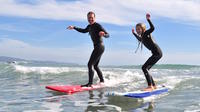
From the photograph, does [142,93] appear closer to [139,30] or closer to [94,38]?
[139,30]

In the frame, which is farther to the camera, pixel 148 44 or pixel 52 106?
pixel 148 44

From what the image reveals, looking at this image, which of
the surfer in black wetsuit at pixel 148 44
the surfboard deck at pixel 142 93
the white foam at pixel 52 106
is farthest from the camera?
the surfer in black wetsuit at pixel 148 44

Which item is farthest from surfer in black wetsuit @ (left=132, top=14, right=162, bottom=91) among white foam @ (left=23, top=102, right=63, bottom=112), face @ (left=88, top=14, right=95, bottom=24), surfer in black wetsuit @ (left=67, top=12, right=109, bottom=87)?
white foam @ (left=23, top=102, right=63, bottom=112)

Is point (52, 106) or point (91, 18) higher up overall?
point (91, 18)

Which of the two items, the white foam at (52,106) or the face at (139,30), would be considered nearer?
the white foam at (52,106)

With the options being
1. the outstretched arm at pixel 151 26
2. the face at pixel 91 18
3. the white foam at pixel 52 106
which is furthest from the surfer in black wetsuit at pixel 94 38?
the white foam at pixel 52 106

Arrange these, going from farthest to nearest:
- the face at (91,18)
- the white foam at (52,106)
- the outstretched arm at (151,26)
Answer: the face at (91,18)
the outstretched arm at (151,26)
the white foam at (52,106)

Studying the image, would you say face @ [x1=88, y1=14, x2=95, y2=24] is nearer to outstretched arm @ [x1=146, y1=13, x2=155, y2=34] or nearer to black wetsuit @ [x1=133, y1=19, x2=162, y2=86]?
black wetsuit @ [x1=133, y1=19, x2=162, y2=86]

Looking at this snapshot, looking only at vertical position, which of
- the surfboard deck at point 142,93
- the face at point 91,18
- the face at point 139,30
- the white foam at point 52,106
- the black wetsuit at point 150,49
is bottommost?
the white foam at point 52,106

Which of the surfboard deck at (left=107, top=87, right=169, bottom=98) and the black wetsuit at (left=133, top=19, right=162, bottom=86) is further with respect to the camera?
the black wetsuit at (left=133, top=19, right=162, bottom=86)

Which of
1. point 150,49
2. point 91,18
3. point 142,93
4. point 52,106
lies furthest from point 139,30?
point 52,106

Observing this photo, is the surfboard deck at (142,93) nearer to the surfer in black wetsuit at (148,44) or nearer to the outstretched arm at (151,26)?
the surfer in black wetsuit at (148,44)

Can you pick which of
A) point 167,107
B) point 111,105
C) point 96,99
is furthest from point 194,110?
point 96,99

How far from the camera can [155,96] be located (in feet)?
29.7
